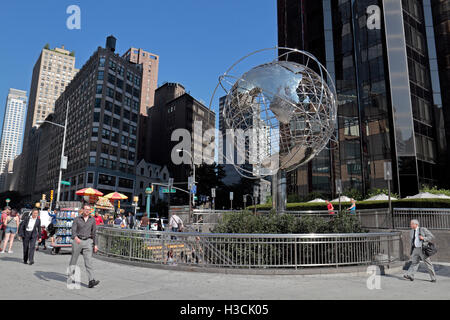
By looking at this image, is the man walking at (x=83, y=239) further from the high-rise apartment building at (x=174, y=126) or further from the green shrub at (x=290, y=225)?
the high-rise apartment building at (x=174, y=126)

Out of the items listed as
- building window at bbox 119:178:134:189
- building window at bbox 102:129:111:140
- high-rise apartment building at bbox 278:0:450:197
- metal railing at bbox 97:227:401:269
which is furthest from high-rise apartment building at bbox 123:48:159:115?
metal railing at bbox 97:227:401:269

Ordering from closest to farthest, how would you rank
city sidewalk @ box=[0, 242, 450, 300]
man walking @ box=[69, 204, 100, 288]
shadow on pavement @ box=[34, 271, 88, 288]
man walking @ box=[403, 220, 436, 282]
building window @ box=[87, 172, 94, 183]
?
city sidewalk @ box=[0, 242, 450, 300] → man walking @ box=[69, 204, 100, 288] → shadow on pavement @ box=[34, 271, 88, 288] → man walking @ box=[403, 220, 436, 282] → building window @ box=[87, 172, 94, 183]

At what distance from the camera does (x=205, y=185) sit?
56125mm

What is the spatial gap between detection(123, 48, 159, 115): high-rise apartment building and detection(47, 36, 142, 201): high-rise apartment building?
107 feet

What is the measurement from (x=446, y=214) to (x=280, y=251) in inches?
371

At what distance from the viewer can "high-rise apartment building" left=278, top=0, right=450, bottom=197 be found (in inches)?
1134

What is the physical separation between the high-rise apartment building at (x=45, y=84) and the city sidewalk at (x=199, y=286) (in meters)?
142

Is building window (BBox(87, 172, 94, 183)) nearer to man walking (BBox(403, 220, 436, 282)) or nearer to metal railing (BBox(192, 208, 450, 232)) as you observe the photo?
metal railing (BBox(192, 208, 450, 232))

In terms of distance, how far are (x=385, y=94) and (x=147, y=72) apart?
9675 cm

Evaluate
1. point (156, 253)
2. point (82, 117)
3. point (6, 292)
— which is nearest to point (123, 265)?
point (156, 253)

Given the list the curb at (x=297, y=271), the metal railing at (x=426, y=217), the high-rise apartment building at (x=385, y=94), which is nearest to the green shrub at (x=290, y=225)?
the curb at (x=297, y=271)

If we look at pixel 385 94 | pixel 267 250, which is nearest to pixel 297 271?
pixel 267 250

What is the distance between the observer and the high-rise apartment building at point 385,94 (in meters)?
28.8

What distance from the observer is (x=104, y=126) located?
64.5 m
